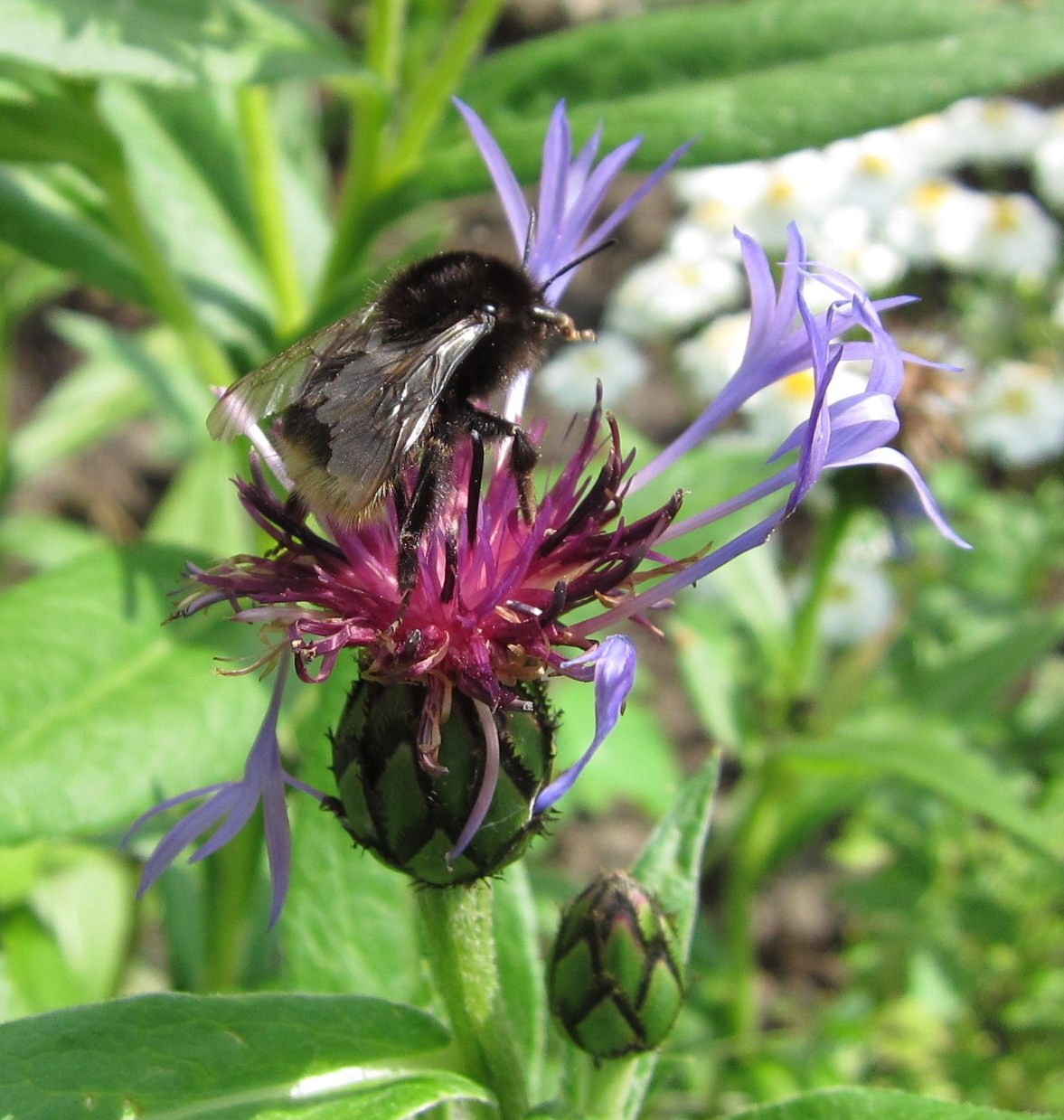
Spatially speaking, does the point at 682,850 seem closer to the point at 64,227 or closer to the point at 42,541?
the point at 64,227

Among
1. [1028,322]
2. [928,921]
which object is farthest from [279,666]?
[1028,322]

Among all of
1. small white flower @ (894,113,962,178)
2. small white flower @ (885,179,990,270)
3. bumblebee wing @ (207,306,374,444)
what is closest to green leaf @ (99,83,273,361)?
bumblebee wing @ (207,306,374,444)

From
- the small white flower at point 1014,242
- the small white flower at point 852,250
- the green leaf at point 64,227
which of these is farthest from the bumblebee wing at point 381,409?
the small white flower at point 1014,242

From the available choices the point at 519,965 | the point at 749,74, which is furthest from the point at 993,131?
the point at 519,965

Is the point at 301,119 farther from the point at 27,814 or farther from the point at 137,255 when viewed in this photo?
the point at 27,814

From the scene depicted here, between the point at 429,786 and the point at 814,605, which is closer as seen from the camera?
the point at 429,786

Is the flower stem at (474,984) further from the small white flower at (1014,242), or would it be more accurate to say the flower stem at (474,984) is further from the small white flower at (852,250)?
the small white flower at (1014,242)

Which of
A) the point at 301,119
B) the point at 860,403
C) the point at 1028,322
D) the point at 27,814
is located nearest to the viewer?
the point at 860,403

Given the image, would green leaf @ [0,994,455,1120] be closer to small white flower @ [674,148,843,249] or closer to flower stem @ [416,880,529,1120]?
flower stem @ [416,880,529,1120]
